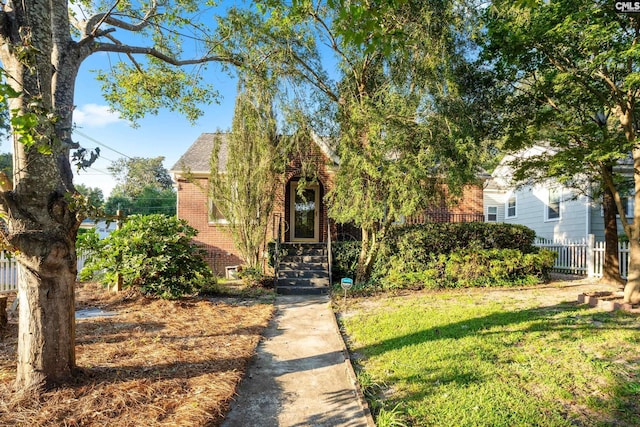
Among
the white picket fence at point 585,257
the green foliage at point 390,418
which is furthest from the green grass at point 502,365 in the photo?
the white picket fence at point 585,257

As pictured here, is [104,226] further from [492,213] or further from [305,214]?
[492,213]

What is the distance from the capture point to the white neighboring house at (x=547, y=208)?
13938mm

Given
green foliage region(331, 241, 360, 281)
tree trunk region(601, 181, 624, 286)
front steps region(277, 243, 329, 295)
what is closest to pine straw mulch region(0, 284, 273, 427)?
front steps region(277, 243, 329, 295)

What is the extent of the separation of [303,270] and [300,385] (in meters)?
6.26

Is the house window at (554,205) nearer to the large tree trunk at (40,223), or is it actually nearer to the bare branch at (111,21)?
the bare branch at (111,21)

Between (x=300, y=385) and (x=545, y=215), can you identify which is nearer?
(x=300, y=385)

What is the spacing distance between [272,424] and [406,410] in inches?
49.0

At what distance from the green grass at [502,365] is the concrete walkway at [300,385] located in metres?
0.26

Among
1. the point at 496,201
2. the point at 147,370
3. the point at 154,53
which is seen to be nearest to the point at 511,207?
the point at 496,201

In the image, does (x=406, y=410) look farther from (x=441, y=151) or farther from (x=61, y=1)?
(x=441, y=151)

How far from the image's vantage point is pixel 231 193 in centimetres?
995

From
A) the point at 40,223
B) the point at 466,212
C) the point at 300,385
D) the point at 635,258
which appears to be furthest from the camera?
the point at 466,212

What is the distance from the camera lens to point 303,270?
991 cm

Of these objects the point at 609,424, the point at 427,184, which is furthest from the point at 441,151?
the point at 609,424
